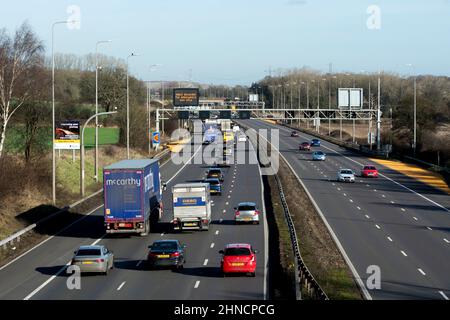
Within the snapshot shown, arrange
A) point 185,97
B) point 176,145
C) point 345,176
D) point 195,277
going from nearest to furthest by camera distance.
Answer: point 195,277, point 345,176, point 185,97, point 176,145

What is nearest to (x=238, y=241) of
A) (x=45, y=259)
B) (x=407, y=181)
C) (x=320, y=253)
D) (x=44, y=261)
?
(x=320, y=253)

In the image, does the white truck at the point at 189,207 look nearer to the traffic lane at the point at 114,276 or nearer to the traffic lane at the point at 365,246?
the traffic lane at the point at 114,276

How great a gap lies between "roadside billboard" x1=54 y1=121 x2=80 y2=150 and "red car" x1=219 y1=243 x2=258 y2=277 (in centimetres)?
2746

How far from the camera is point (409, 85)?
19262 centimetres

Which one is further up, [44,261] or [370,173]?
[370,173]

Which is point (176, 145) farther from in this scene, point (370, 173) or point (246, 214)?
point (246, 214)

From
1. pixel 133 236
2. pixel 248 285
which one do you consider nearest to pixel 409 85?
pixel 133 236

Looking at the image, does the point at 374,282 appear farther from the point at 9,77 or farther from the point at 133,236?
the point at 9,77

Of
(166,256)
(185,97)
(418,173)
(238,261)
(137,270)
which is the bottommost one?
(137,270)

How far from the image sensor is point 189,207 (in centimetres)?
4266

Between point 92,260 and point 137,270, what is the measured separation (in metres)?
2.11

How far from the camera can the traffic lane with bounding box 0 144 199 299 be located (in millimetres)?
29328

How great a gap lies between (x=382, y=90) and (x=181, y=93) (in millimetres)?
92536

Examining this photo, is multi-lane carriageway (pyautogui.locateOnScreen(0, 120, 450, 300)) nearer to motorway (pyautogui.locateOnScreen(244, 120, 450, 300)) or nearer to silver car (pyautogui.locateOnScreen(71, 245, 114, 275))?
motorway (pyautogui.locateOnScreen(244, 120, 450, 300))
